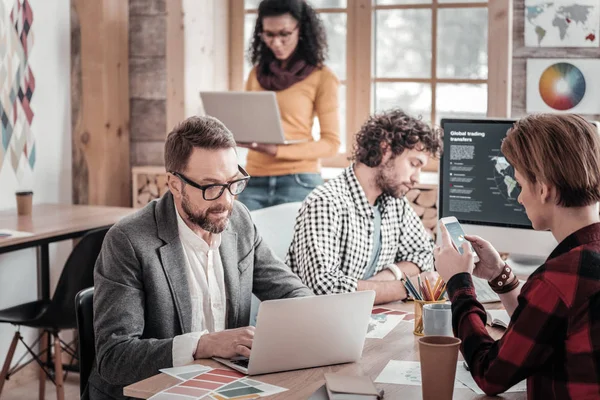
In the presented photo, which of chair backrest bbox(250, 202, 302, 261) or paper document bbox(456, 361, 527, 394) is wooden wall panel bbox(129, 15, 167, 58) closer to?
chair backrest bbox(250, 202, 302, 261)

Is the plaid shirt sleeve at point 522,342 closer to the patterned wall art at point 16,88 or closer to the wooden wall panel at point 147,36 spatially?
the patterned wall art at point 16,88

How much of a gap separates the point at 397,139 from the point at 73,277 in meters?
1.44

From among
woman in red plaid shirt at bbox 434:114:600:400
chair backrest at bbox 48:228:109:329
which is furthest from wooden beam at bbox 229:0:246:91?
woman in red plaid shirt at bbox 434:114:600:400

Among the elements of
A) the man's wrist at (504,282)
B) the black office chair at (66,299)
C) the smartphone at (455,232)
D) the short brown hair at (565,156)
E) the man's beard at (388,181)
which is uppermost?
the short brown hair at (565,156)

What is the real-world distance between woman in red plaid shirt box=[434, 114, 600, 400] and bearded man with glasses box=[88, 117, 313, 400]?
0.54 m

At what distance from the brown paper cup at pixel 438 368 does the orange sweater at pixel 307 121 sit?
252cm

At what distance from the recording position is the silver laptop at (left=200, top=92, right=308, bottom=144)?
388 centimetres

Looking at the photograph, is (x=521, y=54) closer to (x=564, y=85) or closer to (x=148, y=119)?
(x=564, y=85)

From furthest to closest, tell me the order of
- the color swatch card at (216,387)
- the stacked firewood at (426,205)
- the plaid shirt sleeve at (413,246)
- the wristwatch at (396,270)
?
the stacked firewood at (426,205) → the plaid shirt sleeve at (413,246) → the wristwatch at (396,270) → the color swatch card at (216,387)

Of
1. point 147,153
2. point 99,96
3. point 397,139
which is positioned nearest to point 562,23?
point 397,139

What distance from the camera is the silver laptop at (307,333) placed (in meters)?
1.75

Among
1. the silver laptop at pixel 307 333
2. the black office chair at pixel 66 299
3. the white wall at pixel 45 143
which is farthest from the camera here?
the white wall at pixel 45 143

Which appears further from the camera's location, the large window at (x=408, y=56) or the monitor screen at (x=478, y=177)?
the large window at (x=408, y=56)

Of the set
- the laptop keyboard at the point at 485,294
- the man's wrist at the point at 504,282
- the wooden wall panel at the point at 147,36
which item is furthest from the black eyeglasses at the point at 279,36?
the man's wrist at the point at 504,282
